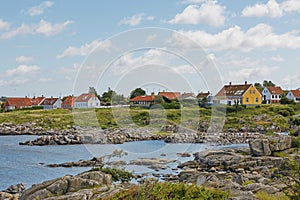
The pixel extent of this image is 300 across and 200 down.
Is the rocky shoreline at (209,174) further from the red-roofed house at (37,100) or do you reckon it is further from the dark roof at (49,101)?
the red-roofed house at (37,100)

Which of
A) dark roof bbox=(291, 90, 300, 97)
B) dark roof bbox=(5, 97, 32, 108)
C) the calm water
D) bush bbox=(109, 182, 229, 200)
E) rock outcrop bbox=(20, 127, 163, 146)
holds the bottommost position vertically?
the calm water

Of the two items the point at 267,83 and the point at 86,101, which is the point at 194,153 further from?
the point at 267,83

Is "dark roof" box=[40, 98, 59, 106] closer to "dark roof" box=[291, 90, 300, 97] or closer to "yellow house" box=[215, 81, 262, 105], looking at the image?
"yellow house" box=[215, 81, 262, 105]

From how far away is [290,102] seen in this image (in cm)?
7581

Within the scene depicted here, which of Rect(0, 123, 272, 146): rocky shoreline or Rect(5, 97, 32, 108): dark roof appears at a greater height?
Rect(5, 97, 32, 108): dark roof

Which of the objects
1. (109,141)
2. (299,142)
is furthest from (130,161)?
(109,141)

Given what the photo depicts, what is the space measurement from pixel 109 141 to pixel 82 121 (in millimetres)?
18234

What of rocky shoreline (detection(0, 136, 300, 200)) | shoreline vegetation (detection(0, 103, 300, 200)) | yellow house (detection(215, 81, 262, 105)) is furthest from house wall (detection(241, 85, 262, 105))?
rocky shoreline (detection(0, 136, 300, 200))

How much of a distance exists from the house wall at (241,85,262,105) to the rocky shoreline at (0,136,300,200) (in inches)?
1505

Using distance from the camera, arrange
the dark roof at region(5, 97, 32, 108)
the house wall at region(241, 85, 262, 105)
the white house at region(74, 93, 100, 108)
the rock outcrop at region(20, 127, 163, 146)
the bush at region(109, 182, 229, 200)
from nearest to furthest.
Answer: the bush at region(109, 182, 229, 200), the rock outcrop at region(20, 127, 163, 146), the white house at region(74, 93, 100, 108), the house wall at region(241, 85, 262, 105), the dark roof at region(5, 97, 32, 108)

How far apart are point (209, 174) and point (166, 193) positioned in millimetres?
14596

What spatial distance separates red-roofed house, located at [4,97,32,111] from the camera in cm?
9362

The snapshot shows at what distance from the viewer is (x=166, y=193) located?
35.9 feet

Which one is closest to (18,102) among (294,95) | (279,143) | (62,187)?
(294,95)
